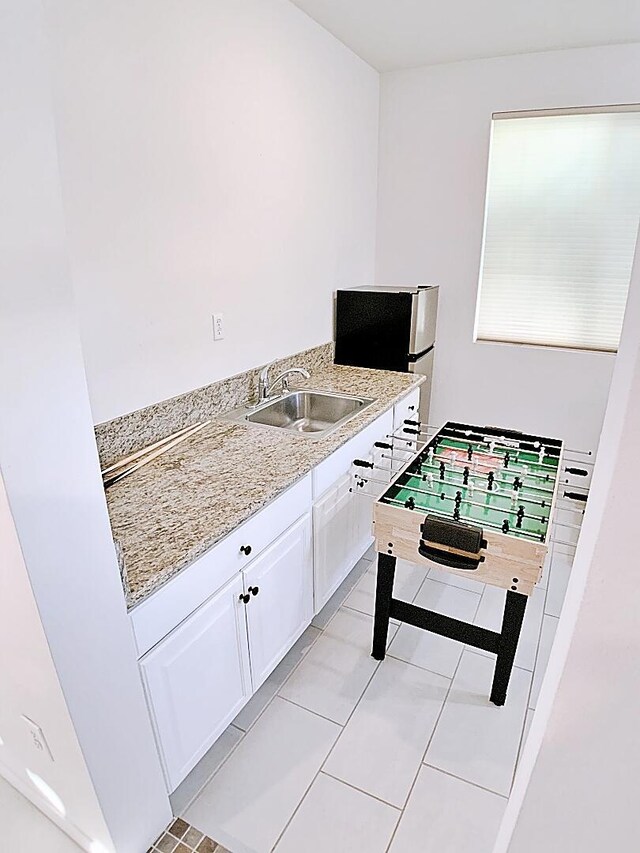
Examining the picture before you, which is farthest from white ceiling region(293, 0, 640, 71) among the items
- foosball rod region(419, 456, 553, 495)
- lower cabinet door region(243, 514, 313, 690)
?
lower cabinet door region(243, 514, 313, 690)

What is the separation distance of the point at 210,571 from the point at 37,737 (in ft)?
1.93

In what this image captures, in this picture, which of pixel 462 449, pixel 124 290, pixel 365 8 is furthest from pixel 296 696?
pixel 365 8

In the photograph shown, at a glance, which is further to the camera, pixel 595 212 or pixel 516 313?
pixel 516 313

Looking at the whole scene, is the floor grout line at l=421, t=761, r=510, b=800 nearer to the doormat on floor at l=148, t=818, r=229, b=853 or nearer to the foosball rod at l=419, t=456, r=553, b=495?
the doormat on floor at l=148, t=818, r=229, b=853

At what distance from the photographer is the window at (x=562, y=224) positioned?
2.88 m

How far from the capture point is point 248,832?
59.9 inches

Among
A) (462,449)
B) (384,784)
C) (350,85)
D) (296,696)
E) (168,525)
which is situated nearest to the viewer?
(168,525)

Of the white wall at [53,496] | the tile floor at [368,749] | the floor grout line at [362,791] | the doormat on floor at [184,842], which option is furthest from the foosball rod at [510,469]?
the doormat on floor at [184,842]

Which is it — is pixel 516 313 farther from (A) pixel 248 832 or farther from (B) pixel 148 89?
(A) pixel 248 832

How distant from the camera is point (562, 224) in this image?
3057 millimetres

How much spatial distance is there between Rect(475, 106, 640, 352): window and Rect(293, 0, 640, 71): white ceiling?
0.36m

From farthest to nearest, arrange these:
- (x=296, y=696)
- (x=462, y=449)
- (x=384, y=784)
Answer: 1. (x=462, y=449)
2. (x=296, y=696)
3. (x=384, y=784)

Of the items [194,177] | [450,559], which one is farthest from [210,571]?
[194,177]

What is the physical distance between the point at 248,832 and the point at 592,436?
286cm
